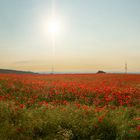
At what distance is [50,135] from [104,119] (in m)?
2.13

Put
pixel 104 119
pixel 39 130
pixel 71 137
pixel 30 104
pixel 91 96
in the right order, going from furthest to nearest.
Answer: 1. pixel 91 96
2. pixel 30 104
3. pixel 104 119
4. pixel 39 130
5. pixel 71 137

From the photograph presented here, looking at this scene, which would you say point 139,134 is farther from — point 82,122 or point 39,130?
point 39,130

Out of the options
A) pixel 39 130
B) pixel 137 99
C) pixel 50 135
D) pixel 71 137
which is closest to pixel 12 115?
pixel 39 130

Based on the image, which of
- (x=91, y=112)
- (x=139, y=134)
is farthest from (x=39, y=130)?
(x=139, y=134)

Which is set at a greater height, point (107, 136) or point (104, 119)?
point (104, 119)

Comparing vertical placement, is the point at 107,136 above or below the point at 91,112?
below

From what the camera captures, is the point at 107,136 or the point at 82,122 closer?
the point at 107,136

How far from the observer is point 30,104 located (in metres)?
10.0

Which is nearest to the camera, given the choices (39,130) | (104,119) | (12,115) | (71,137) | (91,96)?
(71,137)

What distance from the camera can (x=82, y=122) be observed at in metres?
6.78

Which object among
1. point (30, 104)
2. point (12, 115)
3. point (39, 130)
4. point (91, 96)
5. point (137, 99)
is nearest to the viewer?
point (39, 130)

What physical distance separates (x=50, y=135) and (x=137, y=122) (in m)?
3.53

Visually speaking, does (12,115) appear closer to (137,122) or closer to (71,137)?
(71,137)

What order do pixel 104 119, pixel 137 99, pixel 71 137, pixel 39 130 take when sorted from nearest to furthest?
1. pixel 71 137
2. pixel 39 130
3. pixel 104 119
4. pixel 137 99
